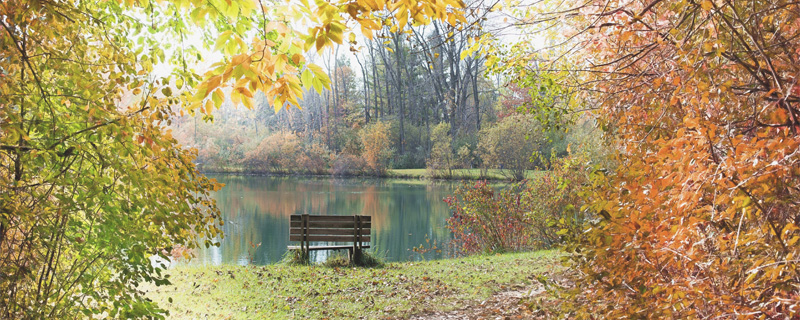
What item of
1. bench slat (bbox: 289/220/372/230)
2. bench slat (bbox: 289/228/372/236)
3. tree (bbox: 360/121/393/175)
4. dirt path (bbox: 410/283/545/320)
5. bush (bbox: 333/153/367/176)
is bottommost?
dirt path (bbox: 410/283/545/320)

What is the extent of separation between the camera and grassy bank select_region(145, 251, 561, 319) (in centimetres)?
588

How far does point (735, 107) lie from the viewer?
248cm

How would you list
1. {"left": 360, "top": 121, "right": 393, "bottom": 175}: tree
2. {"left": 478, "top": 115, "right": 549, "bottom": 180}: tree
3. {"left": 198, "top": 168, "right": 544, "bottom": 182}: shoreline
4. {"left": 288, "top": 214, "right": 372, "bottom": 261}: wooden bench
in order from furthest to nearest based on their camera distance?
{"left": 360, "top": 121, "right": 393, "bottom": 175}: tree
{"left": 198, "top": 168, "right": 544, "bottom": 182}: shoreline
{"left": 478, "top": 115, "right": 549, "bottom": 180}: tree
{"left": 288, "top": 214, "right": 372, "bottom": 261}: wooden bench

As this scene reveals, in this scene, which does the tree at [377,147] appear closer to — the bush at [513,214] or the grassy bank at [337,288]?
the bush at [513,214]

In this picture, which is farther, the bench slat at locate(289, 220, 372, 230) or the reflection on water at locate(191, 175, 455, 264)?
the reflection on water at locate(191, 175, 455, 264)

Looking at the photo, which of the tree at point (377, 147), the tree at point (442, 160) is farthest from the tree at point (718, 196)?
the tree at point (377, 147)

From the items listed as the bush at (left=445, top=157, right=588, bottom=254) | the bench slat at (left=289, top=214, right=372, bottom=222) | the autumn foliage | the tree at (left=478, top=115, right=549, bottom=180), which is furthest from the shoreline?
the autumn foliage

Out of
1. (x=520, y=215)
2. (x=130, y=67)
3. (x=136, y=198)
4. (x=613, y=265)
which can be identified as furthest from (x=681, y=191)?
(x=520, y=215)

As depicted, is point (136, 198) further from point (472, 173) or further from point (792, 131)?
point (472, 173)

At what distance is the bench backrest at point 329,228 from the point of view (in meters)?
9.26

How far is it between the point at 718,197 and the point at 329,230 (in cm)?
787

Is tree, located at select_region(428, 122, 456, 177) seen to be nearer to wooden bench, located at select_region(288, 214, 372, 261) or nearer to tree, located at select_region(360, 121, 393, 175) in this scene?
tree, located at select_region(360, 121, 393, 175)

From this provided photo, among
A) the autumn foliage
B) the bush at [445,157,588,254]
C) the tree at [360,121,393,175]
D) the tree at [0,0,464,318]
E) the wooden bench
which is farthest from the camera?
the tree at [360,121,393,175]

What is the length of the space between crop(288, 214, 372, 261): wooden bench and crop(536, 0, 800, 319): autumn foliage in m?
6.64
